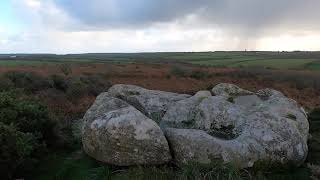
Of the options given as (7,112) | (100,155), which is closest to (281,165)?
(100,155)

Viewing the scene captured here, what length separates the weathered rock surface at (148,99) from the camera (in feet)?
48.7

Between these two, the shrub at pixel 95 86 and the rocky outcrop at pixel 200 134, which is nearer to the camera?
the rocky outcrop at pixel 200 134

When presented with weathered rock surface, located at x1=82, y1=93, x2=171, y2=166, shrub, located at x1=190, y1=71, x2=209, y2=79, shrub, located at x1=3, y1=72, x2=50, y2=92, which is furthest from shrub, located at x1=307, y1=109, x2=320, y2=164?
shrub, located at x1=190, y1=71, x2=209, y2=79

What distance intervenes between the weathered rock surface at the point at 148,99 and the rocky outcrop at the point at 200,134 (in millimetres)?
761

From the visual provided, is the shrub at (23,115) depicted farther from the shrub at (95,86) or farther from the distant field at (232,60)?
the distant field at (232,60)

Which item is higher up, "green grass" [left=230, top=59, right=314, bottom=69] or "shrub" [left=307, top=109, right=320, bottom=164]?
"shrub" [left=307, top=109, right=320, bottom=164]

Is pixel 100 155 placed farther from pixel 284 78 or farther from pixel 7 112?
pixel 284 78

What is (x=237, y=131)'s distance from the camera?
12.8 meters

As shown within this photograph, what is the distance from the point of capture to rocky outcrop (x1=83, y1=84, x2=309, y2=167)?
11.3 meters

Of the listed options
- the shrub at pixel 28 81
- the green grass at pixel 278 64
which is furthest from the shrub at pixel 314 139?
the green grass at pixel 278 64

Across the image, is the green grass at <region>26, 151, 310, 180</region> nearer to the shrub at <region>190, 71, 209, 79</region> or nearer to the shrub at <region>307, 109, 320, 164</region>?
the shrub at <region>307, 109, 320, 164</region>

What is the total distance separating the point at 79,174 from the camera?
37.7 ft

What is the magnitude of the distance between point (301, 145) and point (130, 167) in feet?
15.1

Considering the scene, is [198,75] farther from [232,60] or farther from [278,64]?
[232,60]
